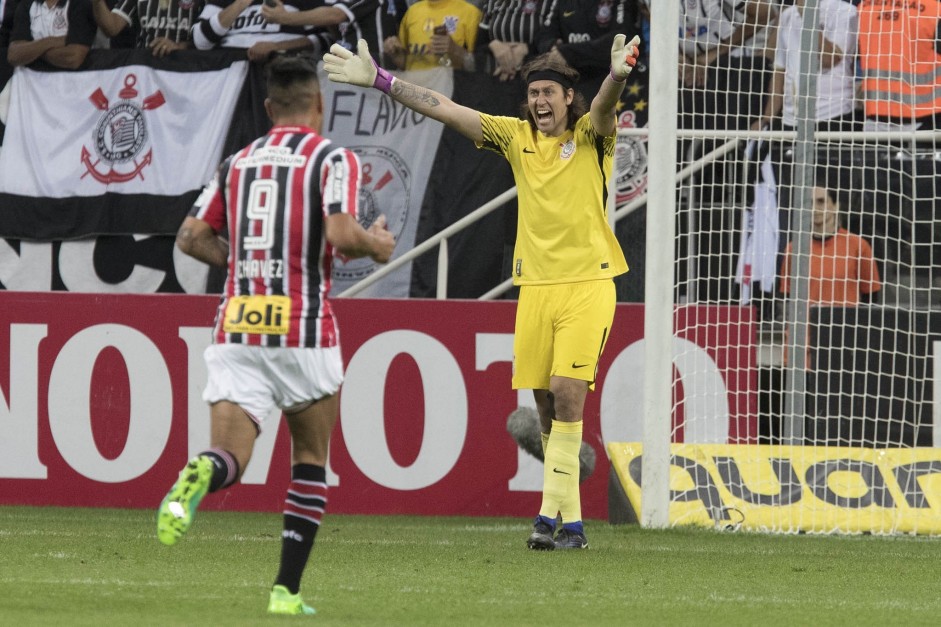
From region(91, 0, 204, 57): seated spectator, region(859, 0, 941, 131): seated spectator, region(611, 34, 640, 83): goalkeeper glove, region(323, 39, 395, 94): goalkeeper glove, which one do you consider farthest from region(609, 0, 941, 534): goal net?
region(91, 0, 204, 57): seated spectator

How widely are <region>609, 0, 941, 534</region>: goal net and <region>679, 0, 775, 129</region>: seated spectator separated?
0.02 m

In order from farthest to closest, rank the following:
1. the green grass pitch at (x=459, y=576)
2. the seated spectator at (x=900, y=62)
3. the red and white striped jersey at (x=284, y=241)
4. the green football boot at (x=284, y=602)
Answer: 1. the seated spectator at (x=900, y=62)
2. the green grass pitch at (x=459, y=576)
3. the red and white striped jersey at (x=284, y=241)
4. the green football boot at (x=284, y=602)

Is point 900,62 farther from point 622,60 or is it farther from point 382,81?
point 382,81

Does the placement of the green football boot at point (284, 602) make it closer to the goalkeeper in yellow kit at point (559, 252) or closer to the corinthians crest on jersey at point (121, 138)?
the goalkeeper in yellow kit at point (559, 252)

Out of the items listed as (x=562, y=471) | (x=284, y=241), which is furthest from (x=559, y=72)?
(x=284, y=241)

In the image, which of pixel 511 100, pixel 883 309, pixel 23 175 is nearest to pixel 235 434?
pixel 883 309

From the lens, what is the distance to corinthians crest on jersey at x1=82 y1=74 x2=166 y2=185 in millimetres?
11578

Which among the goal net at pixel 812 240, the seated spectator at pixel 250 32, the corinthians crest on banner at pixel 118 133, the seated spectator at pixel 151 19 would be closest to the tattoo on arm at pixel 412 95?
the goal net at pixel 812 240

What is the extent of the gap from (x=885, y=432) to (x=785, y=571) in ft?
11.0

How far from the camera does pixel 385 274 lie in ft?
34.6

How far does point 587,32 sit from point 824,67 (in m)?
1.94

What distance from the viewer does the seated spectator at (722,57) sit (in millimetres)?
9477

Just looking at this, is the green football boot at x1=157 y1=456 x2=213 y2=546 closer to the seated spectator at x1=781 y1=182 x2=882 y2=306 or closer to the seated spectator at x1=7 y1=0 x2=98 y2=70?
the seated spectator at x1=781 y1=182 x2=882 y2=306

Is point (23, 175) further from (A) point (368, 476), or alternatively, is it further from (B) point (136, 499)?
(A) point (368, 476)
